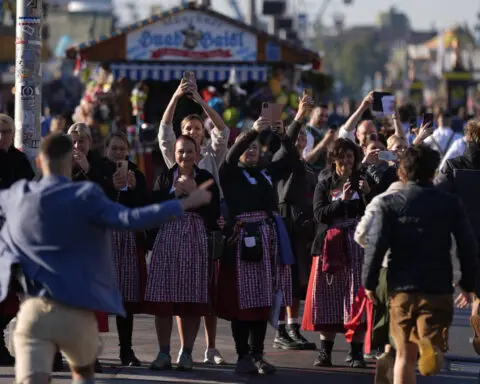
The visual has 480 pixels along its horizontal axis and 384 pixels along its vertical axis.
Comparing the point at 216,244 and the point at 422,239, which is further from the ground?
the point at 422,239

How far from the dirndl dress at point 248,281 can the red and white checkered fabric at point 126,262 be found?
620 millimetres

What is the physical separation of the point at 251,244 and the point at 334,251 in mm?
633

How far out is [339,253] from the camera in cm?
991

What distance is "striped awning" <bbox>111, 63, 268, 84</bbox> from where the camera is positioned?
87.2ft

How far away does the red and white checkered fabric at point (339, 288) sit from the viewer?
9.98 m

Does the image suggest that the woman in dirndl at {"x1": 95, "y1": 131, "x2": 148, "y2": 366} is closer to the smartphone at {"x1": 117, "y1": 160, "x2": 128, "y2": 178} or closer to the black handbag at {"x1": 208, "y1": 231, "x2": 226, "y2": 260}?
the smartphone at {"x1": 117, "y1": 160, "x2": 128, "y2": 178}

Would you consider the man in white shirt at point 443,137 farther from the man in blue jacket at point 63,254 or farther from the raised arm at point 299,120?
the man in blue jacket at point 63,254

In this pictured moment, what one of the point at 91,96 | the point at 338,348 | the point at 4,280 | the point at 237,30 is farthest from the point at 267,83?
the point at 4,280

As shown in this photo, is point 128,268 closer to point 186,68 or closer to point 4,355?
point 4,355

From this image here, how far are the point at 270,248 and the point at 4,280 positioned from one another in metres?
3.07

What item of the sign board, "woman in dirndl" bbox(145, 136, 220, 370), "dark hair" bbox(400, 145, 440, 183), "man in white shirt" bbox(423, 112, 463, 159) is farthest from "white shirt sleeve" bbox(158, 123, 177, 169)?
the sign board

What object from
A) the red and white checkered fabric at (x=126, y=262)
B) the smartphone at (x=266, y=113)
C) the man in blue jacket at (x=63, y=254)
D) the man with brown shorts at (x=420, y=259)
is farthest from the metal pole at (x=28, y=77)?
the man in blue jacket at (x=63, y=254)

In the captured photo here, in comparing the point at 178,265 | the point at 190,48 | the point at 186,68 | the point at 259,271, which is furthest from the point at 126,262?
the point at 190,48

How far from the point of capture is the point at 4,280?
7223 millimetres
